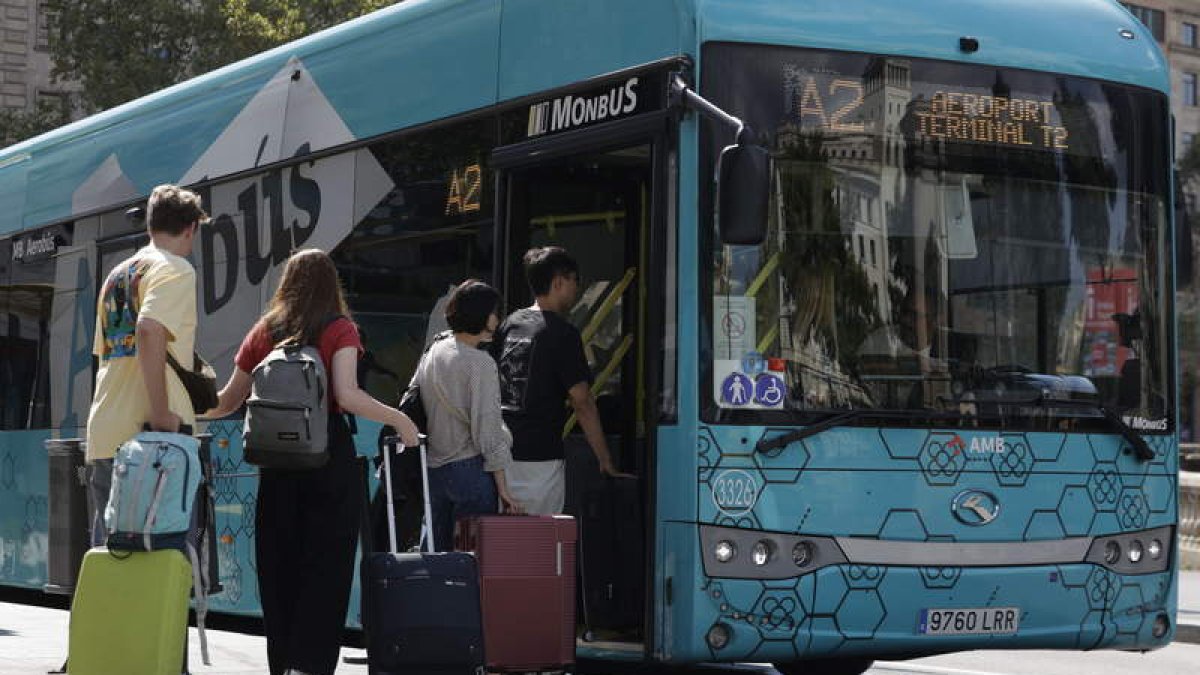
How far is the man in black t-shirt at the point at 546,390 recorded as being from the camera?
28.4 feet

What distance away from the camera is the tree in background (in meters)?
36.9

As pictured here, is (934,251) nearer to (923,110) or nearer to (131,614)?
(923,110)

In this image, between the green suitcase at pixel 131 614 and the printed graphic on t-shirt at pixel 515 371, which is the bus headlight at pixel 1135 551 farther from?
the green suitcase at pixel 131 614

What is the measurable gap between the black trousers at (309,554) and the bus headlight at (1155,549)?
10.9ft

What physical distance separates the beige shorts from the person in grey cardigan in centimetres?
7

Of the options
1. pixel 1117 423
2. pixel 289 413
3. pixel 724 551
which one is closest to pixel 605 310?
pixel 724 551

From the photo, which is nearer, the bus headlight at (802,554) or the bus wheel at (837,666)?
the bus headlight at (802,554)

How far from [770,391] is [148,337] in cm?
230

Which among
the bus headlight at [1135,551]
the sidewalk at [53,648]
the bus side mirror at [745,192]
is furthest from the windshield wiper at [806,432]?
the sidewalk at [53,648]

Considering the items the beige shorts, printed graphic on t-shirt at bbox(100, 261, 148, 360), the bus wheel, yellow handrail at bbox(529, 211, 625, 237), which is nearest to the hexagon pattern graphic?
the beige shorts

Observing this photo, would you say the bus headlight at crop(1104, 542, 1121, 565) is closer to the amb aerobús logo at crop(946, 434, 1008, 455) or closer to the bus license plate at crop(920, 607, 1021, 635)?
the bus license plate at crop(920, 607, 1021, 635)

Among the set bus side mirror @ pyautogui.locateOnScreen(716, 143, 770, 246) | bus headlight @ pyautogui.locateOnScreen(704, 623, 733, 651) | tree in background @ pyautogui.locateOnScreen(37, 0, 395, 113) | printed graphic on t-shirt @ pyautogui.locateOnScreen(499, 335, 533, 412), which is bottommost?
bus headlight @ pyautogui.locateOnScreen(704, 623, 733, 651)

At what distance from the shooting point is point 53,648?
10352 millimetres

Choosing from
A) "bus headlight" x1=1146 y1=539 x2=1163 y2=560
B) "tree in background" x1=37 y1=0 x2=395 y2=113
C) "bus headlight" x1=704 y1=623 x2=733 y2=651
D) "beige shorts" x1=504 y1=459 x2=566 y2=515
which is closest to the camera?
"bus headlight" x1=704 y1=623 x2=733 y2=651
